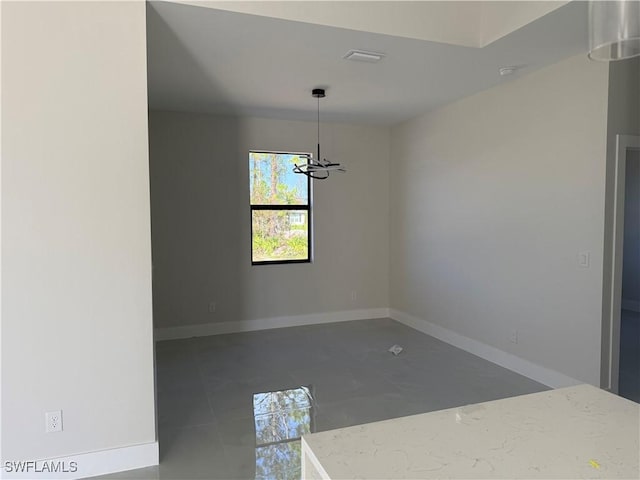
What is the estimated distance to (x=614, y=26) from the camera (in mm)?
1015

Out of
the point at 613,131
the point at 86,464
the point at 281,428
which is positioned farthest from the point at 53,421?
the point at 613,131

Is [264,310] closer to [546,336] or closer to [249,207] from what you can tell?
[249,207]

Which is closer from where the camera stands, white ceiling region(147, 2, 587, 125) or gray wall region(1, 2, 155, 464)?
gray wall region(1, 2, 155, 464)

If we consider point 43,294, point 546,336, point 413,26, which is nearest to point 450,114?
point 413,26

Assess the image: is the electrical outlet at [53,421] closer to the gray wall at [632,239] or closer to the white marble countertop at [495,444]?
the white marble countertop at [495,444]

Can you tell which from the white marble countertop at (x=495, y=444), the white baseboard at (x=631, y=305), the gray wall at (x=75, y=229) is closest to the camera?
the white marble countertop at (x=495, y=444)

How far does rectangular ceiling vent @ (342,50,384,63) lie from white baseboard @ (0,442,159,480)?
289 centimetres

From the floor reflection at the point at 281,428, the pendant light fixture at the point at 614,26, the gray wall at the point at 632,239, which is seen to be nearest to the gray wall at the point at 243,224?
the floor reflection at the point at 281,428

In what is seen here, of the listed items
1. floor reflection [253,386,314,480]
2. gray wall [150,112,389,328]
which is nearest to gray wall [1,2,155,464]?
floor reflection [253,386,314,480]

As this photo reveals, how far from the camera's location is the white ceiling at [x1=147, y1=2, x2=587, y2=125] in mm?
2777

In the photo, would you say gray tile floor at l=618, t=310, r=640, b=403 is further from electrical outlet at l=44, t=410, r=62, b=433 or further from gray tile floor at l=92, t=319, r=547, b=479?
electrical outlet at l=44, t=410, r=62, b=433

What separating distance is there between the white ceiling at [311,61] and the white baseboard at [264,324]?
2.56 m

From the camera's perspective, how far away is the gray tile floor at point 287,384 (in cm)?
264

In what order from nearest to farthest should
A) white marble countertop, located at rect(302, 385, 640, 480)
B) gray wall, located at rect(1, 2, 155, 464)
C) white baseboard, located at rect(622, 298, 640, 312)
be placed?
white marble countertop, located at rect(302, 385, 640, 480) → gray wall, located at rect(1, 2, 155, 464) → white baseboard, located at rect(622, 298, 640, 312)
